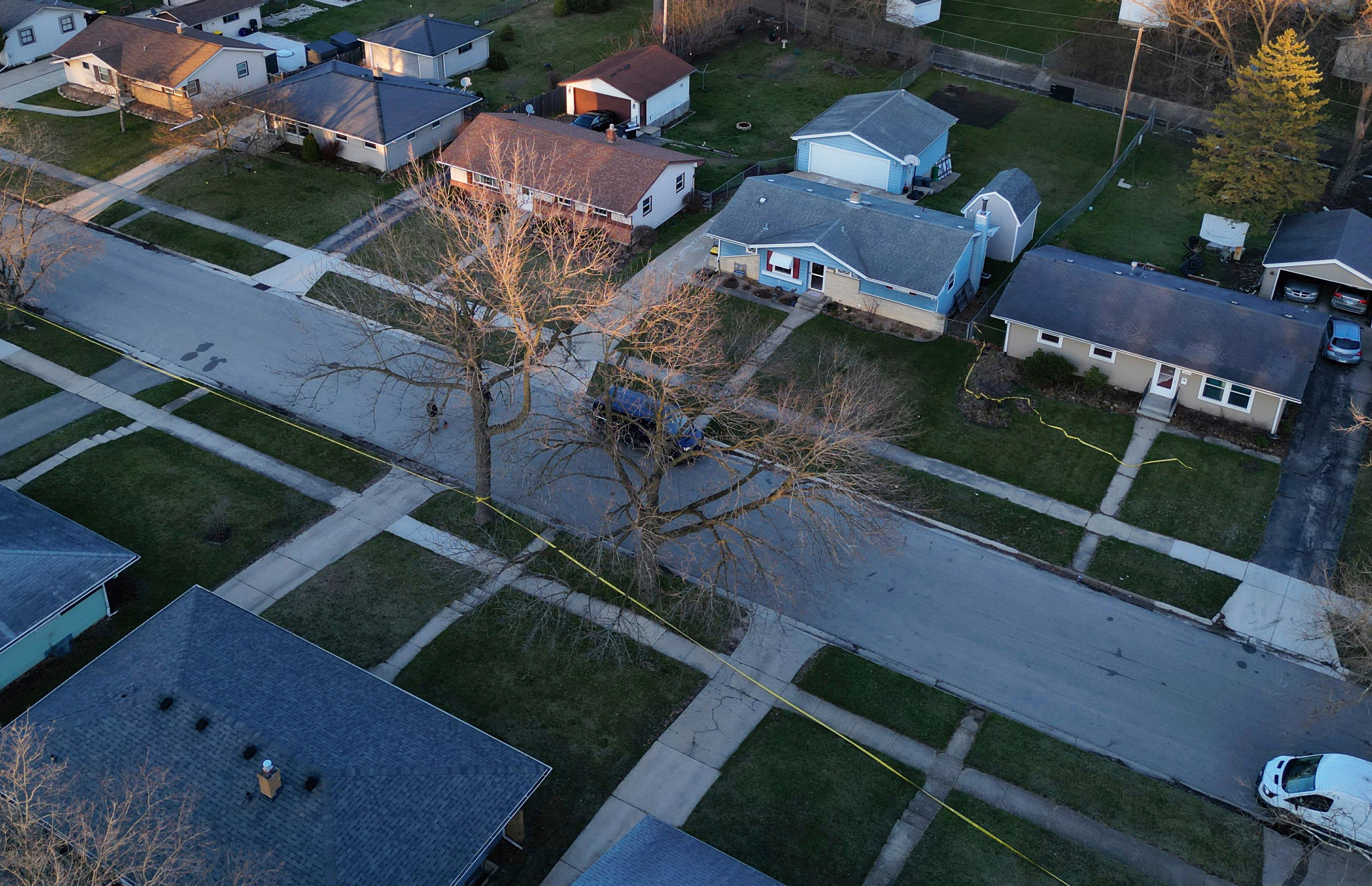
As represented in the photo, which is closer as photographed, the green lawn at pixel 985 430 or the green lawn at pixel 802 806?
the green lawn at pixel 802 806

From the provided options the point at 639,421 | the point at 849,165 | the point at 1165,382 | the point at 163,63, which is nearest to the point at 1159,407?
the point at 1165,382

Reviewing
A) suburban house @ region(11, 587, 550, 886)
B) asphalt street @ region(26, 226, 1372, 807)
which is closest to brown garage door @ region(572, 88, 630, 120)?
asphalt street @ region(26, 226, 1372, 807)

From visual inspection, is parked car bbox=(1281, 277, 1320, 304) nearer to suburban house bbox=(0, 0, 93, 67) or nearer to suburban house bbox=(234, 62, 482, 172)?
suburban house bbox=(234, 62, 482, 172)

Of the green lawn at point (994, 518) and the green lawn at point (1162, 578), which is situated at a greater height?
the green lawn at point (994, 518)

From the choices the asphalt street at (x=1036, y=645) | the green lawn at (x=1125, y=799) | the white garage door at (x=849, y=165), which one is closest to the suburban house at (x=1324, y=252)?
the white garage door at (x=849, y=165)

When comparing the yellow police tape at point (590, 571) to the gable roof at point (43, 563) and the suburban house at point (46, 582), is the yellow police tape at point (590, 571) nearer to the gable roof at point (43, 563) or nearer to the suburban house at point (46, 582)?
the gable roof at point (43, 563)

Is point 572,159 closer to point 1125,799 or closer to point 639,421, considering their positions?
point 639,421
